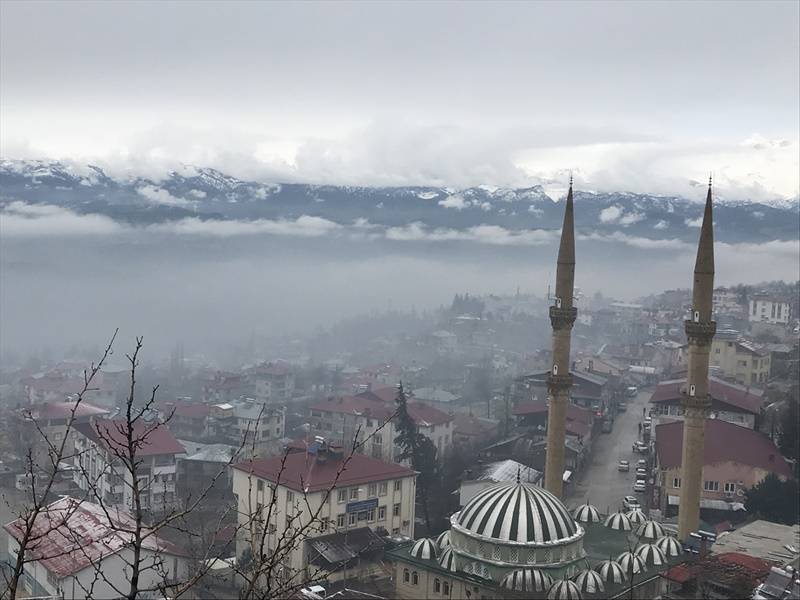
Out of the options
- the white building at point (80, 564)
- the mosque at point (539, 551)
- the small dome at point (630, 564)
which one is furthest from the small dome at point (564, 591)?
the white building at point (80, 564)

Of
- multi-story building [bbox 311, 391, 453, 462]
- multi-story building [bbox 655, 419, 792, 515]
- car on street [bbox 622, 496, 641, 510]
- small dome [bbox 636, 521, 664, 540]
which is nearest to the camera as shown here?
small dome [bbox 636, 521, 664, 540]

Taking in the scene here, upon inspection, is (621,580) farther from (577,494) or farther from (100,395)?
(100,395)

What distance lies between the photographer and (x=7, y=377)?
54.8 meters

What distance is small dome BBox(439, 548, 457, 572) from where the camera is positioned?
55.8ft

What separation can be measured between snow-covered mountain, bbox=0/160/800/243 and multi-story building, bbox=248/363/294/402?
40366 mm

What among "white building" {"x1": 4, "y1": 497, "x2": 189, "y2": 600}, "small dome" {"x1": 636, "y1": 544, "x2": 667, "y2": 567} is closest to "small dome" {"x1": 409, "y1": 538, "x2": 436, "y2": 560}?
"small dome" {"x1": 636, "y1": 544, "x2": 667, "y2": 567}

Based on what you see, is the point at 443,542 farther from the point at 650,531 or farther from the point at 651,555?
the point at 650,531

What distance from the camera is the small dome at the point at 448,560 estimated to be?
1702 centimetres

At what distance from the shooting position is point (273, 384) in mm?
50625

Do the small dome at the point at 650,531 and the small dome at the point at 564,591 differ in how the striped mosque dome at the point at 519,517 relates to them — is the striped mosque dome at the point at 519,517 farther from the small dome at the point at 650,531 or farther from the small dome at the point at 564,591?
the small dome at the point at 650,531

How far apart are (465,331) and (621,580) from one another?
62162 millimetres

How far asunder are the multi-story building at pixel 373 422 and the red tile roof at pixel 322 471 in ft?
26.8

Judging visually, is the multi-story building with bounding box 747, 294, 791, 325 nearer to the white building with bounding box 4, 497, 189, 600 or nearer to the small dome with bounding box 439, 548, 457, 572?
the small dome with bounding box 439, 548, 457, 572

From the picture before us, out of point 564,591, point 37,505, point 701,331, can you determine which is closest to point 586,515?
point 701,331
